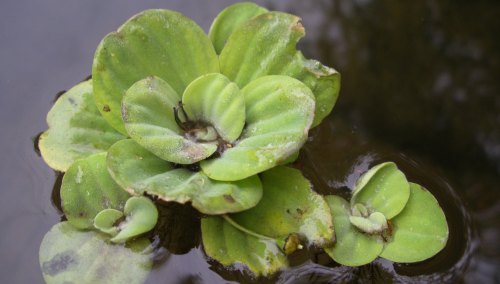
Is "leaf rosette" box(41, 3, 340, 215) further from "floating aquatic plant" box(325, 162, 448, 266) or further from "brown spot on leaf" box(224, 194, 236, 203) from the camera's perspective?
"floating aquatic plant" box(325, 162, 448, 266)

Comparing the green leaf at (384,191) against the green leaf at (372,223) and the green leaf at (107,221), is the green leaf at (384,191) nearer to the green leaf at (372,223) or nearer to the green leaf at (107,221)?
the green leaf at (372,223)

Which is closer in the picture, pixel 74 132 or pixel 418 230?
pixel 418 230

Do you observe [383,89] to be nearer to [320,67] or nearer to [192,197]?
[320,67]

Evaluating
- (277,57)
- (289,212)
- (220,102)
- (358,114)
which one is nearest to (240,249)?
(289,212)

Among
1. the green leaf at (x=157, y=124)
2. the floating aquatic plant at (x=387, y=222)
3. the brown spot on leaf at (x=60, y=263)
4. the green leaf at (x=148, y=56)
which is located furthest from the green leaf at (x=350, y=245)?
the brown spot on leaf at (x=60, y=263)

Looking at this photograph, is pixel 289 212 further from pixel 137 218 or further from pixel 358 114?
pixel 358 114

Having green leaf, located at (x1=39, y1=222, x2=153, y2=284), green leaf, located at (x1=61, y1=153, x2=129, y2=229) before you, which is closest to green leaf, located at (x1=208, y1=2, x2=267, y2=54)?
green leaf, located at (x1=61, y1=153, x2=129, y2=229)
